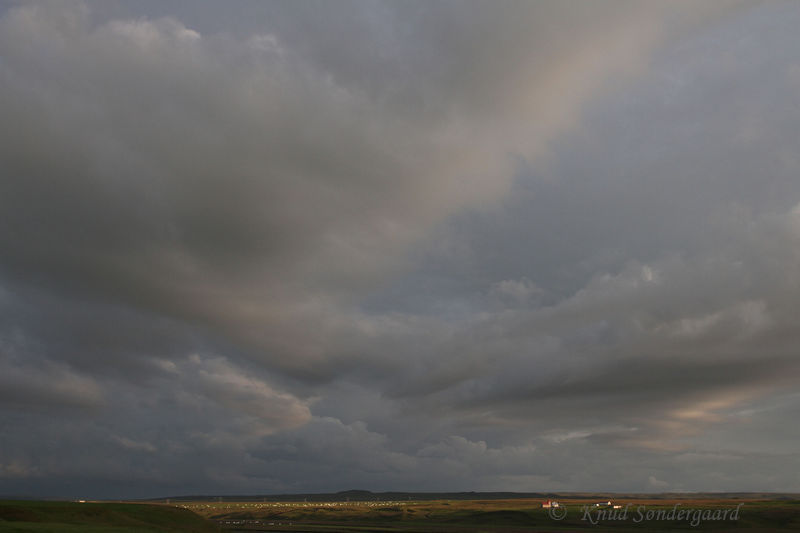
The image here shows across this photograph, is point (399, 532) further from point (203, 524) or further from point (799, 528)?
point (799, 528)

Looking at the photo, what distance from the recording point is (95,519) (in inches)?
4126

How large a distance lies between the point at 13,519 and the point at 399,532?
112605 millimetres

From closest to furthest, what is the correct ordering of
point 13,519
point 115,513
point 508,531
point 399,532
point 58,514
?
point 13,519
point 58,514
point 115,513
point 399,532
point 508,531

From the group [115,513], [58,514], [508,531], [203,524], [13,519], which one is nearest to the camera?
[13,519]

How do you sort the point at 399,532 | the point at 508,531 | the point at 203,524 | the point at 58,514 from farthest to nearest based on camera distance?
the point at 508,531
the point at 399,532
the point at 203,524
the point at 58,514

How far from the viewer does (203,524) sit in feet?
431

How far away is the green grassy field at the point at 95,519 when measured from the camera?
256ft

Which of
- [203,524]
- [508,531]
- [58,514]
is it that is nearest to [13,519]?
[58,514]

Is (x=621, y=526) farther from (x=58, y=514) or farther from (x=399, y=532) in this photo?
(x=58, y=514)

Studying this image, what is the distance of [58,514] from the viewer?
9994cm

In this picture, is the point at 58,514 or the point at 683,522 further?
the point at 683,522

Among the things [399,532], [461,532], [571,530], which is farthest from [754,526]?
[399,532]

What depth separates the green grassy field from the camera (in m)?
78.1

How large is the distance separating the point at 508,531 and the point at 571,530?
67.5 ft
